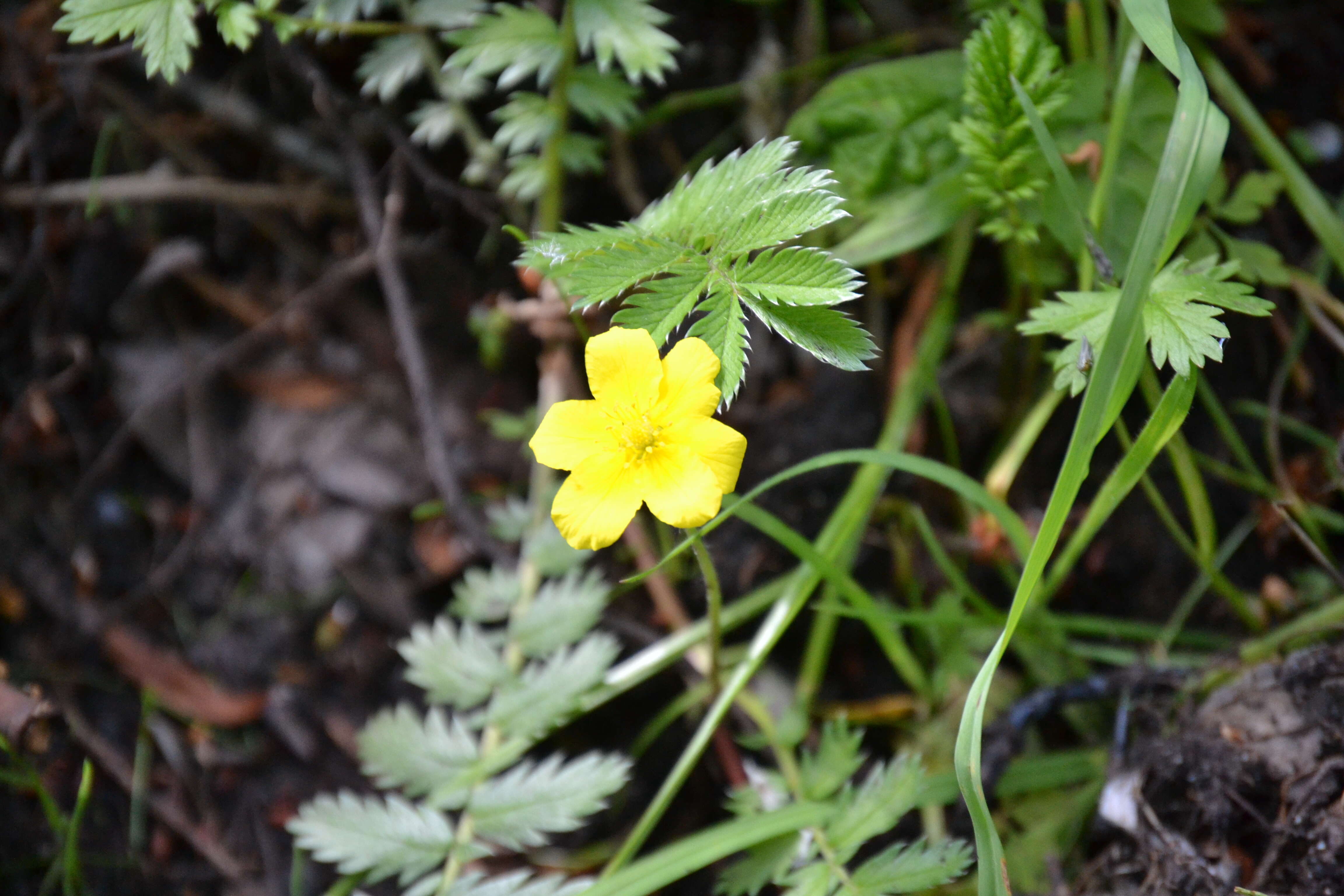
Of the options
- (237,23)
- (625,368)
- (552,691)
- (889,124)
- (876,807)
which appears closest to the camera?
(625,368)

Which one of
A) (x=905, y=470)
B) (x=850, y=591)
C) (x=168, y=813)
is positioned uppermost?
(x=905, y=470)

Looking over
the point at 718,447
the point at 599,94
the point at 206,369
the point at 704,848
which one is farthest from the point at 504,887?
the point at 206,369

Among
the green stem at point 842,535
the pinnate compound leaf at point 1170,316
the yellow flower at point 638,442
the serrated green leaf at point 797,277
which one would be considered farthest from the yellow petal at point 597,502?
the pinnate compound leaf at point 1170,316

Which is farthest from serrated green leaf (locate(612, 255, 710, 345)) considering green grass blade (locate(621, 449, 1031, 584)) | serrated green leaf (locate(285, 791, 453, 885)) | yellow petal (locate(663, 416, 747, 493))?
serrated green leaf (locate(285, 791, 453, 885))

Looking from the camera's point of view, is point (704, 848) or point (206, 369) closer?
point (704, 848)

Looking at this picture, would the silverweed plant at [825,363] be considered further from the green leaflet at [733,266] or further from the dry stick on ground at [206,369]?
the dry stick on ground at [206,369]

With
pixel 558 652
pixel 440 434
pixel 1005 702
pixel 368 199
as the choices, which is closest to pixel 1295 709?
pixel 1005 702

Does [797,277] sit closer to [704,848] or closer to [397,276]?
[704,848]

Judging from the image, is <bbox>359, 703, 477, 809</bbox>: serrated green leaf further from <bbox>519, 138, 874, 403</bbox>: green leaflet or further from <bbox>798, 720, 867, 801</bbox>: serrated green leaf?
<bbox>519, 138, 874, 403</bbox>: green leaflet
